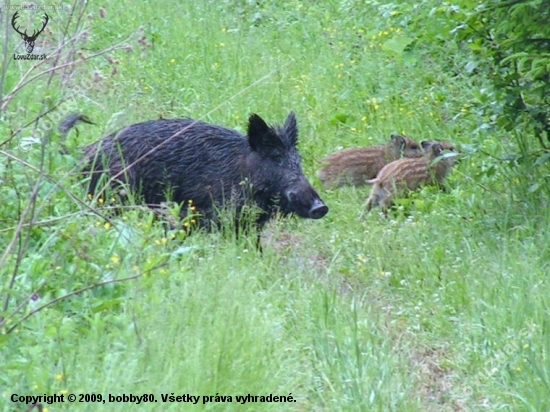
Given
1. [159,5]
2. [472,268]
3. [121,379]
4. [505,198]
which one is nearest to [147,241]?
[121,379]

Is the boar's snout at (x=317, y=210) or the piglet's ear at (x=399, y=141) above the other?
the boar's snout at (x=317, y=210)

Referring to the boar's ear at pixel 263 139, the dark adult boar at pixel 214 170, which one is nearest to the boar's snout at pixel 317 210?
the dark adult boar at pixel 214 170

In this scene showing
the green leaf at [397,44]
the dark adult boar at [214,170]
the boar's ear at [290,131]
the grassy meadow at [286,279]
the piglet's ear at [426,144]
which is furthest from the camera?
the green leaf at [397,44]

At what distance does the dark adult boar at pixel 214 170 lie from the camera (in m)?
7.98

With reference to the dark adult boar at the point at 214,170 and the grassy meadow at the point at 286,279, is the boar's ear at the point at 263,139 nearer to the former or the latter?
the dark adult boar at the point at 214,170

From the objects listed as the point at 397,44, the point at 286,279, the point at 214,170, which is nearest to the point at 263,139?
the point at 214,170

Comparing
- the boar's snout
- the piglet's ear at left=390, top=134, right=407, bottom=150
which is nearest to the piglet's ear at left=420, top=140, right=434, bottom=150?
the piglet's ear at left=390, top=134, right=407, bottom=150

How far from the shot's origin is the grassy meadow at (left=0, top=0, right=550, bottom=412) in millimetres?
5031

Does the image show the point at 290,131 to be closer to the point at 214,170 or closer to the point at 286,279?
the point at 214,170

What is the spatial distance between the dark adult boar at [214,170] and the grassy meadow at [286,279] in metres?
0.33

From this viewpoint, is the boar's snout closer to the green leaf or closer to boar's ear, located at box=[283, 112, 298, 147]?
boar's ear, located at box=[283, 112, 298, 147]

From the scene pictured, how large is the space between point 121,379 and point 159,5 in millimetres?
9046

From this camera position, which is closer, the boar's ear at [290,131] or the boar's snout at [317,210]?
the boar's snout at [317,210]

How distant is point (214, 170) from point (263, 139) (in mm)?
420
